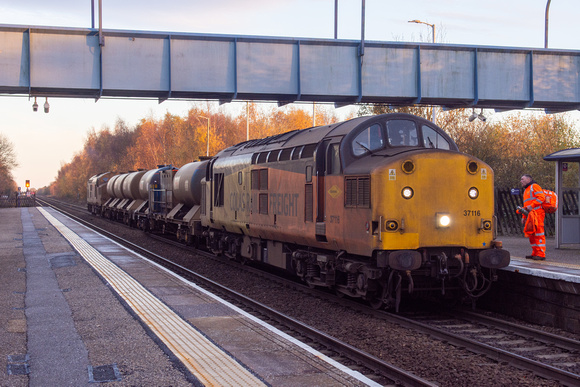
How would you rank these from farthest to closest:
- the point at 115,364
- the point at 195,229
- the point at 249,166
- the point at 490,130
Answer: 1. the point at 490,130
2. the point at 195,229
3. the point at 249,166
4. the point at 115,364

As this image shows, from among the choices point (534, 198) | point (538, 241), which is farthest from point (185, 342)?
point (534, 198)

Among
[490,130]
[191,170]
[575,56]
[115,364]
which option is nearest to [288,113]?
Answer: [490,130]

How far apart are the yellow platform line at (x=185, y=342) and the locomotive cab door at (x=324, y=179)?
10.2ft

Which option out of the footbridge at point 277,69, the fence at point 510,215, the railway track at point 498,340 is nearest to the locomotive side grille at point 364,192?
the railway track at point 498,340

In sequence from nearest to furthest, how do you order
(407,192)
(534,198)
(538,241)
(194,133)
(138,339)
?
(138,339) → (407,192) → (538,241) → (534,198) → (194,133)

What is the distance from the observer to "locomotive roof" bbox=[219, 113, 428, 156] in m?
10.7

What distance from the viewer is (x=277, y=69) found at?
18.1 meters

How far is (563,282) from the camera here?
967 centimetres

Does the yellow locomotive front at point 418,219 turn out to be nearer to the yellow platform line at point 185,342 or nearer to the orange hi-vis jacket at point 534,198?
the yellow platform line at point 185,342

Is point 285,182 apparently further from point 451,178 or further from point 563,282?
point 563,282

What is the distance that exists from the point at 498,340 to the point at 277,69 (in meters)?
11.5

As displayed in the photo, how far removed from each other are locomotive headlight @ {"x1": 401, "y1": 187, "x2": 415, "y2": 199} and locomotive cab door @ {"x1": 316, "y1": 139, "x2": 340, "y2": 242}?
1550 millimetres

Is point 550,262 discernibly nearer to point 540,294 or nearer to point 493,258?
point 540,294

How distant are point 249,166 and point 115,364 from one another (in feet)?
28.4
